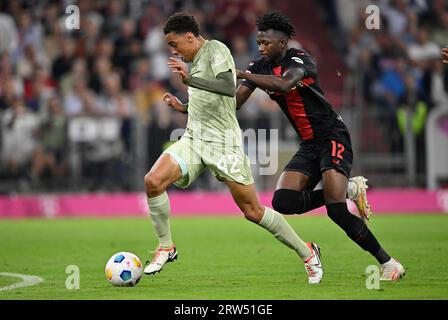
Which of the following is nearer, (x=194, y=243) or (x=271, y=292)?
(x=271, y=292)

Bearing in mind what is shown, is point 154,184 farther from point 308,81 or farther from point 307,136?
point 308,81

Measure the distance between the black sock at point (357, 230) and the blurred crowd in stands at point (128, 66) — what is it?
971 centimetres

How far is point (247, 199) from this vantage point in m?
9.22

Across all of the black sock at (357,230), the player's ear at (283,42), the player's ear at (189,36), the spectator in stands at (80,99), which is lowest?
the black sock at (357,230)

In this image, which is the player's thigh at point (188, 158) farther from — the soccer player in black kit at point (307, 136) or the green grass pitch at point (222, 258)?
the green grass pitch at point (222, 258)

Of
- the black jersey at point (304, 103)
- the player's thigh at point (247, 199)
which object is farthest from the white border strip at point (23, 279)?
the black jersey at point (304, 103)

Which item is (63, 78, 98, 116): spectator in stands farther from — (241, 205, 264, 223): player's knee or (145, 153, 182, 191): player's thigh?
(241, 205, 264, 223): player's knee

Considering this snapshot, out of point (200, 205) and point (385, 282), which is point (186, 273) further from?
point (200, 205)

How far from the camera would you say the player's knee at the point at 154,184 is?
917 centimetres

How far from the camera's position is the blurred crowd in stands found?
763 inches

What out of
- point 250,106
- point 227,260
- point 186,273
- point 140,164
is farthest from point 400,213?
point 186,273

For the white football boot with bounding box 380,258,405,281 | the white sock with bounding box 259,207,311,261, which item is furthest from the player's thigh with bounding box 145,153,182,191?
the white football boot with bounding box 380,258,405,281
